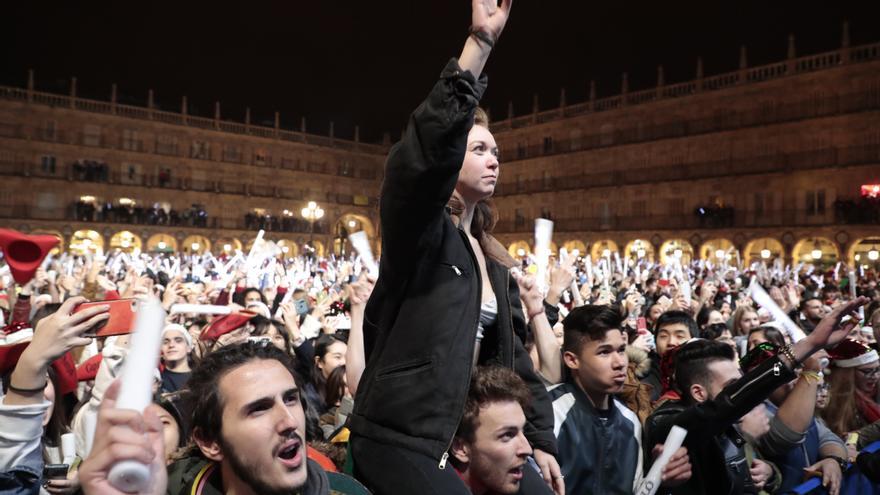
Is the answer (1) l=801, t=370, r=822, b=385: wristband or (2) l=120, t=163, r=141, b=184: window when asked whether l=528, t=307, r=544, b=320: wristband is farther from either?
(2) l=120, t=163, r=141, b=184: window

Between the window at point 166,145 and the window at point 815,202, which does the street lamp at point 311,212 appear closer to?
the window at point 166,145

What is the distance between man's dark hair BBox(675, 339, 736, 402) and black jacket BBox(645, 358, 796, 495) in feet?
0.48

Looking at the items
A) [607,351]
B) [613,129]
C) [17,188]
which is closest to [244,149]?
[17,188]

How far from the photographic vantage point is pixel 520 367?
2555 millimetres

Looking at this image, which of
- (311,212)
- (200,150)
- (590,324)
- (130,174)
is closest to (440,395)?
(590,324)

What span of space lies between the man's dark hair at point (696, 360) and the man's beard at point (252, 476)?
2154 mm

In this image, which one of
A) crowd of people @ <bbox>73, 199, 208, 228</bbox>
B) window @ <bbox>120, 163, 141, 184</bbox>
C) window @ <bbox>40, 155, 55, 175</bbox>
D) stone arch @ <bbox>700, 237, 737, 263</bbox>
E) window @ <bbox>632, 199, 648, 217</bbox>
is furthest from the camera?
window @ <bbox>120, 163, 141, 184</bbox>

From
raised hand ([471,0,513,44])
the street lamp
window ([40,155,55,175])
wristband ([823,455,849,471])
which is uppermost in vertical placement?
window ([40,155,55,175])

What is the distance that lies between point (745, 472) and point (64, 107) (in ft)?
160

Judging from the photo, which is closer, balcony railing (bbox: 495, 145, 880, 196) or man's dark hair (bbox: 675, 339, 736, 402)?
man's dark hair (bbox: 675, 339, 736, 402)

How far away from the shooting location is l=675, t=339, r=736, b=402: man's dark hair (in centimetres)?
347

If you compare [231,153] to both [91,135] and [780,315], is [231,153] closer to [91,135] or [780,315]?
[91,135]

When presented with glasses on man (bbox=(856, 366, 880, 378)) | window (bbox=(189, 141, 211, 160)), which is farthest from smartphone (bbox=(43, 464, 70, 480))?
window (bbox=(189, 141, 211, 160))

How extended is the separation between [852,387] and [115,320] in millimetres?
4195
